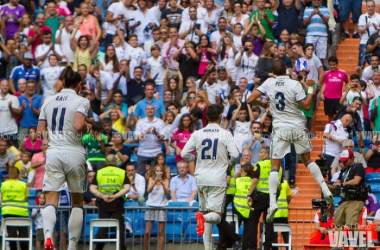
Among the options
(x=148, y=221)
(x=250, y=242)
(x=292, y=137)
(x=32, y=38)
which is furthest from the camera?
(x=32, y=38)

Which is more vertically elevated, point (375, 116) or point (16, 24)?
point (16, 24)

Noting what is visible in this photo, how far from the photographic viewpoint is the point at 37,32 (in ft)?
77.5

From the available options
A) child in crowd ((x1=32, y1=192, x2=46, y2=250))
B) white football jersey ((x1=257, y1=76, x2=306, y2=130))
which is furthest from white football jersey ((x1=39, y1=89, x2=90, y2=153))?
child in crowd ((x1=32, y1=192, x2=46, y2=250))

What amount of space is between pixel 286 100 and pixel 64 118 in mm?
3849

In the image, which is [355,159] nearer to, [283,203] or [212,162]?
[283,203]

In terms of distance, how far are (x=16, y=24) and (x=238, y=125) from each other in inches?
311

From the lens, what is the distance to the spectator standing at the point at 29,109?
21.8 meters

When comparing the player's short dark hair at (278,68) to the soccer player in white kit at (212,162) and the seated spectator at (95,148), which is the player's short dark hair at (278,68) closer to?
the soccer player in white kit at (212,162)

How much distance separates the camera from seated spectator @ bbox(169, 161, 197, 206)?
1944cm

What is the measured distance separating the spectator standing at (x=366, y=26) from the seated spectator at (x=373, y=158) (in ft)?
11.4

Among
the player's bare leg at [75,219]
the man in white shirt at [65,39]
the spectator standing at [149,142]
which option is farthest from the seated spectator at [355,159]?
the man in white shirt at [65,39]

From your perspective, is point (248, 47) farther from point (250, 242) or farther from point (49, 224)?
point (49, 224)

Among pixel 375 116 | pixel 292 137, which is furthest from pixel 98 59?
pixel 292 137

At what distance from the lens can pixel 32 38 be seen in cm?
2359
